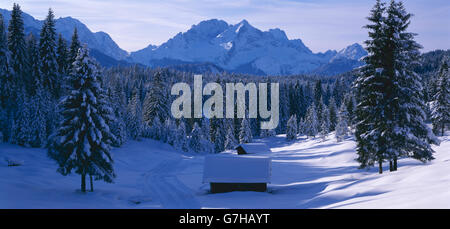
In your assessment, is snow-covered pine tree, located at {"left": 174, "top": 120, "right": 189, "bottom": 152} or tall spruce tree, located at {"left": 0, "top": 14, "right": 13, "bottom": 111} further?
snow-covered pine tree, located at {"left": 174, "top": 120, "right": 189, "bottom": 152}

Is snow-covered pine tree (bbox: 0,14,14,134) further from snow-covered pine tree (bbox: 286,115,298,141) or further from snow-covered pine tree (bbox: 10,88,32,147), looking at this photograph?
snow-covered pine tree (bbox: 286,115,298,141)

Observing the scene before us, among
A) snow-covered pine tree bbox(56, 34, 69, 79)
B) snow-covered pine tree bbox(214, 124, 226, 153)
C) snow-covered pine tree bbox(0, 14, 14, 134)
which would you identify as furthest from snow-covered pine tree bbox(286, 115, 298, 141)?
snow-covered pine tree bbox(0, 14, 14, 134)

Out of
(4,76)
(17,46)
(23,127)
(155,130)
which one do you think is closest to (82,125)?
(23,127)

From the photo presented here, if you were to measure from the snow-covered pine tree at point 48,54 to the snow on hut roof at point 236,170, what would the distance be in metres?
30.7

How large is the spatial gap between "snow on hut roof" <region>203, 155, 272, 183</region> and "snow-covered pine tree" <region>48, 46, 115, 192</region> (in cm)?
1033

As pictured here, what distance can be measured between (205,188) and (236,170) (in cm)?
487

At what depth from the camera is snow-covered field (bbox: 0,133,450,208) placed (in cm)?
1920

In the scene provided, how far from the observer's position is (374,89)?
26.6 meters

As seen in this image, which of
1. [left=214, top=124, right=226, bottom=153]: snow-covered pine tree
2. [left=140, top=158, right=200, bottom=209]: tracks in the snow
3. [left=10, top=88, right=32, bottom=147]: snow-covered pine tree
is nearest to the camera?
[left=140, top=158, right=200, bottom=209]: tracks in the snow

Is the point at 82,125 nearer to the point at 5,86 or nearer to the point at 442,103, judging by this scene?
the point at 5,86

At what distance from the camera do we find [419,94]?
85.5 feet

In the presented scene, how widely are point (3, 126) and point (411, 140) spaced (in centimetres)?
4828
